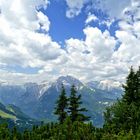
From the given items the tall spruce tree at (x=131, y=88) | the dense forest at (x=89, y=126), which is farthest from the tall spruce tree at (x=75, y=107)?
the tall spruce tree at (x=131, y=88)

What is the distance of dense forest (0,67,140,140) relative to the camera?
20688 mm

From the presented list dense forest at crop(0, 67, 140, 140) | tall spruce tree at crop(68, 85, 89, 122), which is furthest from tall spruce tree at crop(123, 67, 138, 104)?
tall spruce tree at crop(68, 85, 89, 122)

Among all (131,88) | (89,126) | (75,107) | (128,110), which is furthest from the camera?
(75,107)

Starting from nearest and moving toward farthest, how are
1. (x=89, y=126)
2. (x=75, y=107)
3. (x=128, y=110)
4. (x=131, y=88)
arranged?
(x=89, y=126), (x=128, y=110), (x=131, y=88), (x=75, y=107)

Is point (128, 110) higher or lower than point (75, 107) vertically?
lower

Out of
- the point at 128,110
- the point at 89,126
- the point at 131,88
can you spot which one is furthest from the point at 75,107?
the point at 89,126

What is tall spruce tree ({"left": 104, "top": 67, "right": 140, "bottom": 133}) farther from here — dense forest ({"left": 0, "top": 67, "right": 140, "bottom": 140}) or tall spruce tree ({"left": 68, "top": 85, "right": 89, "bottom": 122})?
tall spruce tree ({"left": 68, "top": 85, "right": 89, "bottom": 122})

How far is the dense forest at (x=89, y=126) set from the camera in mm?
20688

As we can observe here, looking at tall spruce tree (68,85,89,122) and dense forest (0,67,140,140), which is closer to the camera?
dense forest (0,67,140,140)

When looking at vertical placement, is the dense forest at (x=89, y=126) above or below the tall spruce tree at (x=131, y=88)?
below

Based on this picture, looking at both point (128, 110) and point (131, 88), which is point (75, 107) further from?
point (128, 110)

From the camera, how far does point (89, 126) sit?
23.0 m

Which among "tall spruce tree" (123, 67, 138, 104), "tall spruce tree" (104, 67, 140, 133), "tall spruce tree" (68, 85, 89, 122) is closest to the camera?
"tall spruce tree" (104, 67, 140, 133)

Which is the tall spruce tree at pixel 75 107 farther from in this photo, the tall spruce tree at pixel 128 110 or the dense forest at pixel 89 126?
the tall spruce tree at pixel 128 110
